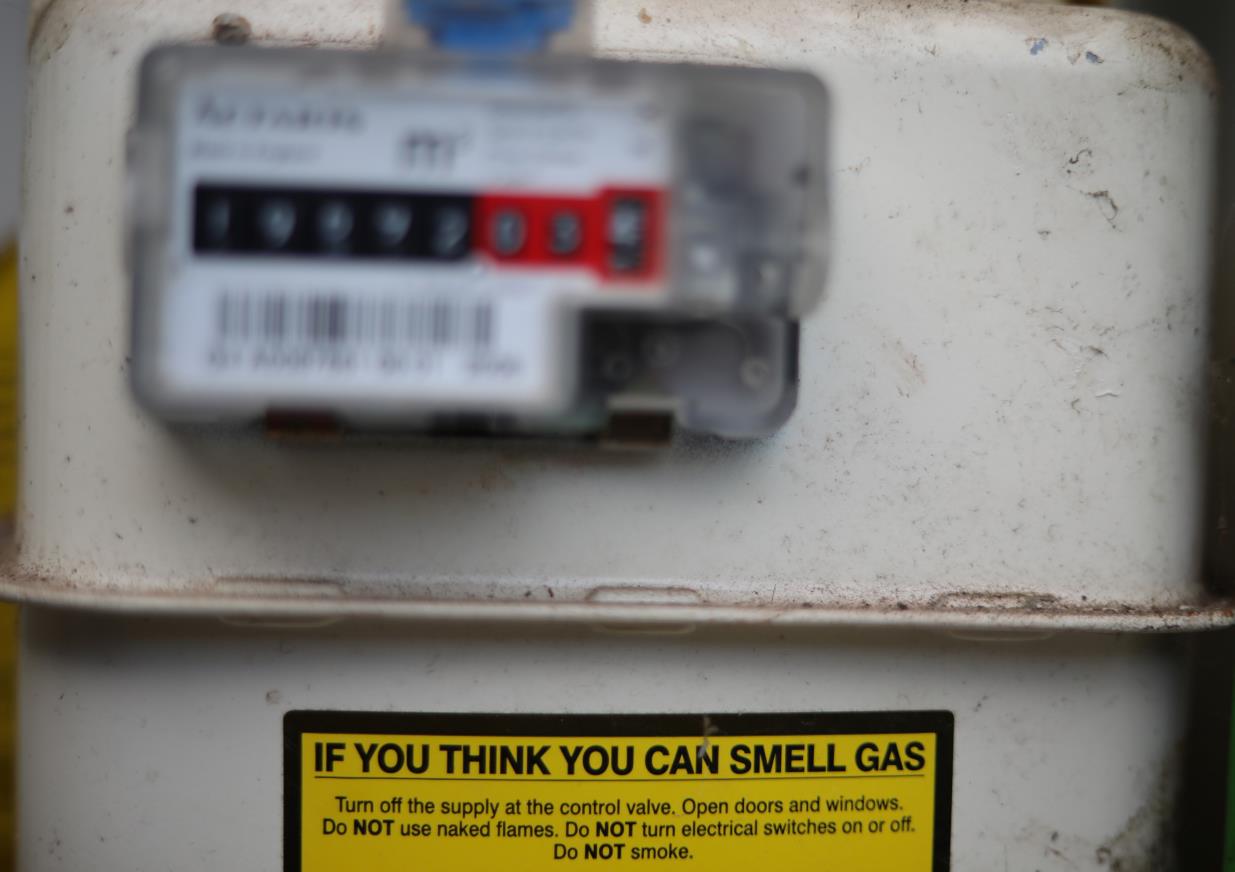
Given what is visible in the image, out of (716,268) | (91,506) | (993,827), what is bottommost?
(993,827)

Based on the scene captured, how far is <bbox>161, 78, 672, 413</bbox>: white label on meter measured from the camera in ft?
1.28

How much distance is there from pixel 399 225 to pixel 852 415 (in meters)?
0.29

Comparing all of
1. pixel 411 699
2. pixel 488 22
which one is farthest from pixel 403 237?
pixel 411 699

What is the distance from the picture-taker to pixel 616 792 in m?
0.54

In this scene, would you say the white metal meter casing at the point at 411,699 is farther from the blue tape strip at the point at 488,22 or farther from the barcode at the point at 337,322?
the blue tape strip at the point at 488,22

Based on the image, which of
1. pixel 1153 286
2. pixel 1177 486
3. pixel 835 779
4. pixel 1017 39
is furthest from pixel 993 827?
pixel 1017 39

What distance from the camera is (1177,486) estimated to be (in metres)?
0.56

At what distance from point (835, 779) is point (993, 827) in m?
0.11

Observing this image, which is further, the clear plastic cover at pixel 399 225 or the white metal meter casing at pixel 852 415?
the white metal meter casing at pixel 852 415

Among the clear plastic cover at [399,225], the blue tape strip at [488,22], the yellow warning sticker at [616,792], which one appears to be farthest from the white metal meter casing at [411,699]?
the blue tape strip at [488,22]

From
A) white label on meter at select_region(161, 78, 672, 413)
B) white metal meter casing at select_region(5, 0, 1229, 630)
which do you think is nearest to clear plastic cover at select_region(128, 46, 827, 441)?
white label on meter at select_region(161, 78, 672, 413)

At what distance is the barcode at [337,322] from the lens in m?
0.39

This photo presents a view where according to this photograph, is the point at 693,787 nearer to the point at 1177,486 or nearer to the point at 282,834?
the point at 282,834

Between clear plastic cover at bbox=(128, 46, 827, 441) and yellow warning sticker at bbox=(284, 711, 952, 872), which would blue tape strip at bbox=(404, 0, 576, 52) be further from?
yellow warning sticker at bbox=(284, 711, 952, 872)
